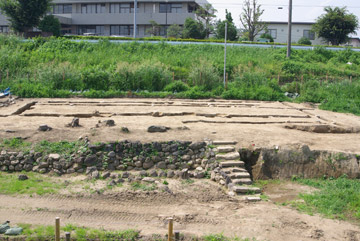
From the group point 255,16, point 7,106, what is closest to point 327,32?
point 255,16

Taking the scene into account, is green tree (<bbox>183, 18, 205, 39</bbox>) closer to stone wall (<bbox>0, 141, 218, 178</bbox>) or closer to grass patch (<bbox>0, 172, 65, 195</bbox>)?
stone wall (<bbox>0, 141, 218, 178</bbox>)

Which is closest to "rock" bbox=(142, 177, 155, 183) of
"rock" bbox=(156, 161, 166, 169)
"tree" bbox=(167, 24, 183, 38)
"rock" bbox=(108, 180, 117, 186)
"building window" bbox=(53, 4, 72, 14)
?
"rock" bbox=(108, 180, 117, 186)

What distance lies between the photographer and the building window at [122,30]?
45250 mm

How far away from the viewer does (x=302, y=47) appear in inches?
1323

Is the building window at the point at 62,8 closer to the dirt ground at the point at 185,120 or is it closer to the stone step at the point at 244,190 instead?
the dirt ground at the point at 185,120

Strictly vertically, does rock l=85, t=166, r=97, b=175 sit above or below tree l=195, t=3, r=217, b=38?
below

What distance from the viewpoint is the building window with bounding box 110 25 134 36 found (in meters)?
45.2

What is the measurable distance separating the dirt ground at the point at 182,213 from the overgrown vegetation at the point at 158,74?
11.8 meters

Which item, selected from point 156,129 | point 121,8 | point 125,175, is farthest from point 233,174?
point 121,8

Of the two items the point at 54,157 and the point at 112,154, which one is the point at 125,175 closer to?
the point at 112,154

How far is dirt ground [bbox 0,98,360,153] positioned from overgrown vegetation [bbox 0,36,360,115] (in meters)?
1.29

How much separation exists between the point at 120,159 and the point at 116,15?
3714cm

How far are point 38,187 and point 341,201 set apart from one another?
21.9ft

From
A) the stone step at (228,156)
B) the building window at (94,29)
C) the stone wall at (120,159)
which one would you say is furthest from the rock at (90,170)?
the building window at (94,29)
